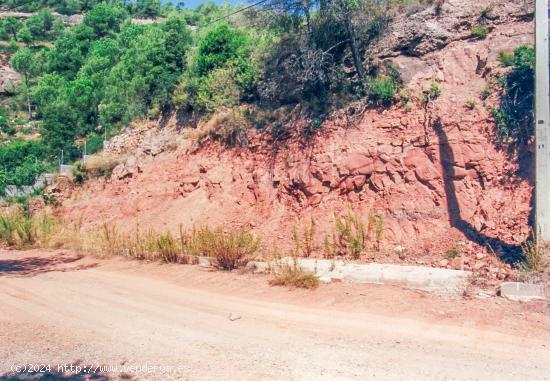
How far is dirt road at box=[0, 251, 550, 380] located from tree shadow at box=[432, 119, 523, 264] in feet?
8.06

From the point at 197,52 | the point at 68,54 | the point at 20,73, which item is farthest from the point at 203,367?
the point at 20,73

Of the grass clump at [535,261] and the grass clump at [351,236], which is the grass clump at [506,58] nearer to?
the grass clump at [351,236]

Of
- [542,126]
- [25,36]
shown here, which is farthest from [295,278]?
[25,36]

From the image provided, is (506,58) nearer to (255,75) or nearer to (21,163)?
(255,75)

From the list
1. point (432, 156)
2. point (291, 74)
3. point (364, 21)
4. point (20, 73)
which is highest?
point (20, 73)

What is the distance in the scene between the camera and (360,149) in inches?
464

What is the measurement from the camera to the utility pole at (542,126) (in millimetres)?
7723

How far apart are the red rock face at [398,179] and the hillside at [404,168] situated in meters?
0.03

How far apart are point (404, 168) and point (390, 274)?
3.60m

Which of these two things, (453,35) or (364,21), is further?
(364,21)

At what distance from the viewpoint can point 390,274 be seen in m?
8.14

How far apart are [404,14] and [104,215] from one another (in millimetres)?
11106

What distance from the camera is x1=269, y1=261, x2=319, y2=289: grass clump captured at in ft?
26.1

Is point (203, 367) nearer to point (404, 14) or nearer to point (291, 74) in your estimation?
point (291, 74)
